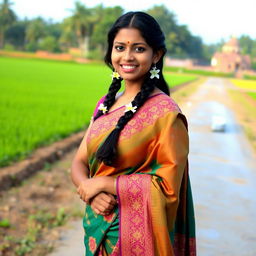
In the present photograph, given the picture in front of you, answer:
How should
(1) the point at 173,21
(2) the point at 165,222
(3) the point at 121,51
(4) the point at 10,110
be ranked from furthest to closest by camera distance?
(1) the point at 173,21, (4) the point at 10,110, (3) the point at 121,51, (2) the point at 165,222

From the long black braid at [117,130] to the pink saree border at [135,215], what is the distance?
0.31ft

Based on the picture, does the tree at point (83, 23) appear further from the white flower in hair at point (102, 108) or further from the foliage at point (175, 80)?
the white flower in hair at point (102, 108)

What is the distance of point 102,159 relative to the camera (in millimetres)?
1672

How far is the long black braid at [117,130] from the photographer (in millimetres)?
1650

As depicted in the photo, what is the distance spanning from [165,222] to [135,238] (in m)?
0.14

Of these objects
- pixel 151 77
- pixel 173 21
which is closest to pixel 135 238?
pixel 151 77

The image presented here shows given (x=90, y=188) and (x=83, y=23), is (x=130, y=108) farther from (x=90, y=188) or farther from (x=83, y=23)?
(x=83, y=23)

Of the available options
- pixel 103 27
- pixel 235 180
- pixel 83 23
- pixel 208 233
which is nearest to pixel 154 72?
pixel 208 233

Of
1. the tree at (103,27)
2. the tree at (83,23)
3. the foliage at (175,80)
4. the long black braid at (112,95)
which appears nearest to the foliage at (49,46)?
the tree at (83,23)

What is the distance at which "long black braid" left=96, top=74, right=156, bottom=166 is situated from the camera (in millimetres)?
1650

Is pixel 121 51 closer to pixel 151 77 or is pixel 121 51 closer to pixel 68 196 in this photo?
pixel 151 77

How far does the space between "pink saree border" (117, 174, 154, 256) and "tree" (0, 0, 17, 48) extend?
204ft

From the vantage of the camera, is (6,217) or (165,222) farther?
(6,217)

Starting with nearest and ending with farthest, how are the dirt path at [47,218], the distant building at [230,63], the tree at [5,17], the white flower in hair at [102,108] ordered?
the white flower in hair at [102,108], the dirt path at [47,218], the tree at [5,17], the distant building at [230,63]
